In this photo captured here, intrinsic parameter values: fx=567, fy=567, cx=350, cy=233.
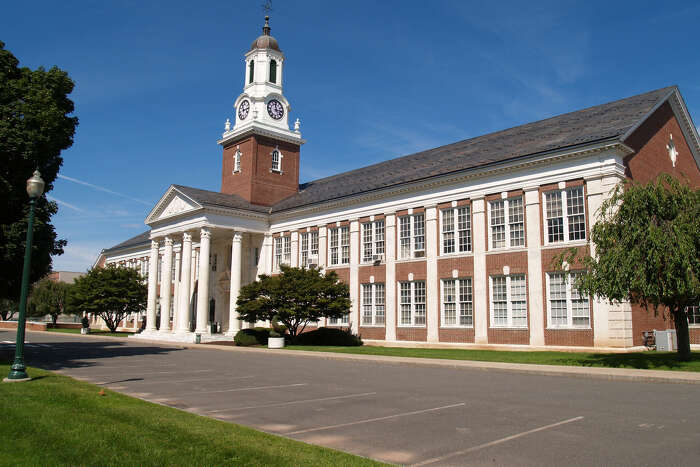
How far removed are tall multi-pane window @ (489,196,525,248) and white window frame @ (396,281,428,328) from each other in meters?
5.76

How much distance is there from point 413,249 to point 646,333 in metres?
13.5

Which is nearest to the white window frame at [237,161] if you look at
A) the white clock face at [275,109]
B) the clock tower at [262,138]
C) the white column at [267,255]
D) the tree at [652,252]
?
the clock tower at [262,138]

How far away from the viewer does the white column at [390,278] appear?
3569 centimetres

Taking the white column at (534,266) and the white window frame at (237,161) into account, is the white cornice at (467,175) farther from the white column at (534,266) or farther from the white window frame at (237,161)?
the white window frame at (237,161)

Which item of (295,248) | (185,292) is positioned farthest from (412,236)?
(185,292)

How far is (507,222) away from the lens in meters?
30.2

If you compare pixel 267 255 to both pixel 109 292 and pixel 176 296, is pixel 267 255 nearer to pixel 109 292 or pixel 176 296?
pixel 176 296

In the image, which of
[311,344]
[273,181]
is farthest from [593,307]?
[273,181]

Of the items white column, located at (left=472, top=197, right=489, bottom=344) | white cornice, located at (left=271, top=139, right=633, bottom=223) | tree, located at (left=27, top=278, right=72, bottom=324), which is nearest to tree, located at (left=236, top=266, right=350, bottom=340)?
white cornice, located at (left=271, top=139, right=633, bottom=223)

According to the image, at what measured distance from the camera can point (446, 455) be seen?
712 centimetres

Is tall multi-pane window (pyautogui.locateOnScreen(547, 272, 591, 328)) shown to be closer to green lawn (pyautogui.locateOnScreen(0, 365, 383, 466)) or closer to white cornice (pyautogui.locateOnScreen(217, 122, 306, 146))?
green lawn (pyautogui.locateOnScreen(0, 365, 383, 466))

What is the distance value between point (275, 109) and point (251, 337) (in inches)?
888

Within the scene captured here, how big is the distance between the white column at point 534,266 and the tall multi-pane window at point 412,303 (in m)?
7.41

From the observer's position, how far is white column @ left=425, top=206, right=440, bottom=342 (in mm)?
33000
